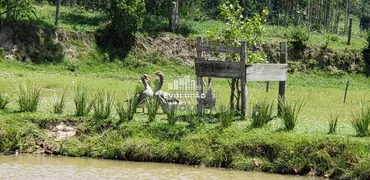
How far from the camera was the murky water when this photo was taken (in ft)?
48.2

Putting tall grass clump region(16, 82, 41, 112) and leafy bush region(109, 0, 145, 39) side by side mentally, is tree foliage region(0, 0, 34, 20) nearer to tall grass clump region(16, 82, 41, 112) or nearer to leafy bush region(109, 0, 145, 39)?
leafy bush region(109, 0, 145, 39)

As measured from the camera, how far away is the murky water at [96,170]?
Answer: 1470cm

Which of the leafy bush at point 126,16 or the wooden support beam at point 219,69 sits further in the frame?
the leafy bush at point 126,16

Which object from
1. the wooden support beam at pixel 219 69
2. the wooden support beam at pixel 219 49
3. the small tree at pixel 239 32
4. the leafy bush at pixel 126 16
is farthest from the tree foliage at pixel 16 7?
the wooden support beam at pixel 219 69

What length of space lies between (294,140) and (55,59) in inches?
1055

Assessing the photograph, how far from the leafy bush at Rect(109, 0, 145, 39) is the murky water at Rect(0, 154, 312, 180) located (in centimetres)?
2634

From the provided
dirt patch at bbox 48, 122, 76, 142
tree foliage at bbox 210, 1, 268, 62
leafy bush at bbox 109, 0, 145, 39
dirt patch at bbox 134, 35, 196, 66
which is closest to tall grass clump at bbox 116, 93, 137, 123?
dirt patch at bbox 48, 122, 76, 142

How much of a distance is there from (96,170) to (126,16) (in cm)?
2789

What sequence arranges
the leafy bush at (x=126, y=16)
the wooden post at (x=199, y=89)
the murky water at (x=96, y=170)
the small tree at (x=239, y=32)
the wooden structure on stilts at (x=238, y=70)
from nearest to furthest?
the murky water at (x=96, y=170)
the wooden structure on stilts at (x=238, y=70)
the wooden post at (x=199, y=89)
the small tree at (x=239, y=32)
the leafy bush at (x=126, y=16)

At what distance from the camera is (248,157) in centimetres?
1609

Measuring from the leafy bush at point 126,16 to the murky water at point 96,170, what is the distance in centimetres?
2634

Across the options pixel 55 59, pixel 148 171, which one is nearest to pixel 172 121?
pixel 148 171

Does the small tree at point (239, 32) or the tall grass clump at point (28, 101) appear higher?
the small tree at point (239, 32)

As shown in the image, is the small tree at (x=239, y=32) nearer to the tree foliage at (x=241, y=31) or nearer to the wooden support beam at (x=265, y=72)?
the tree foliage at (x=241, y=31)
